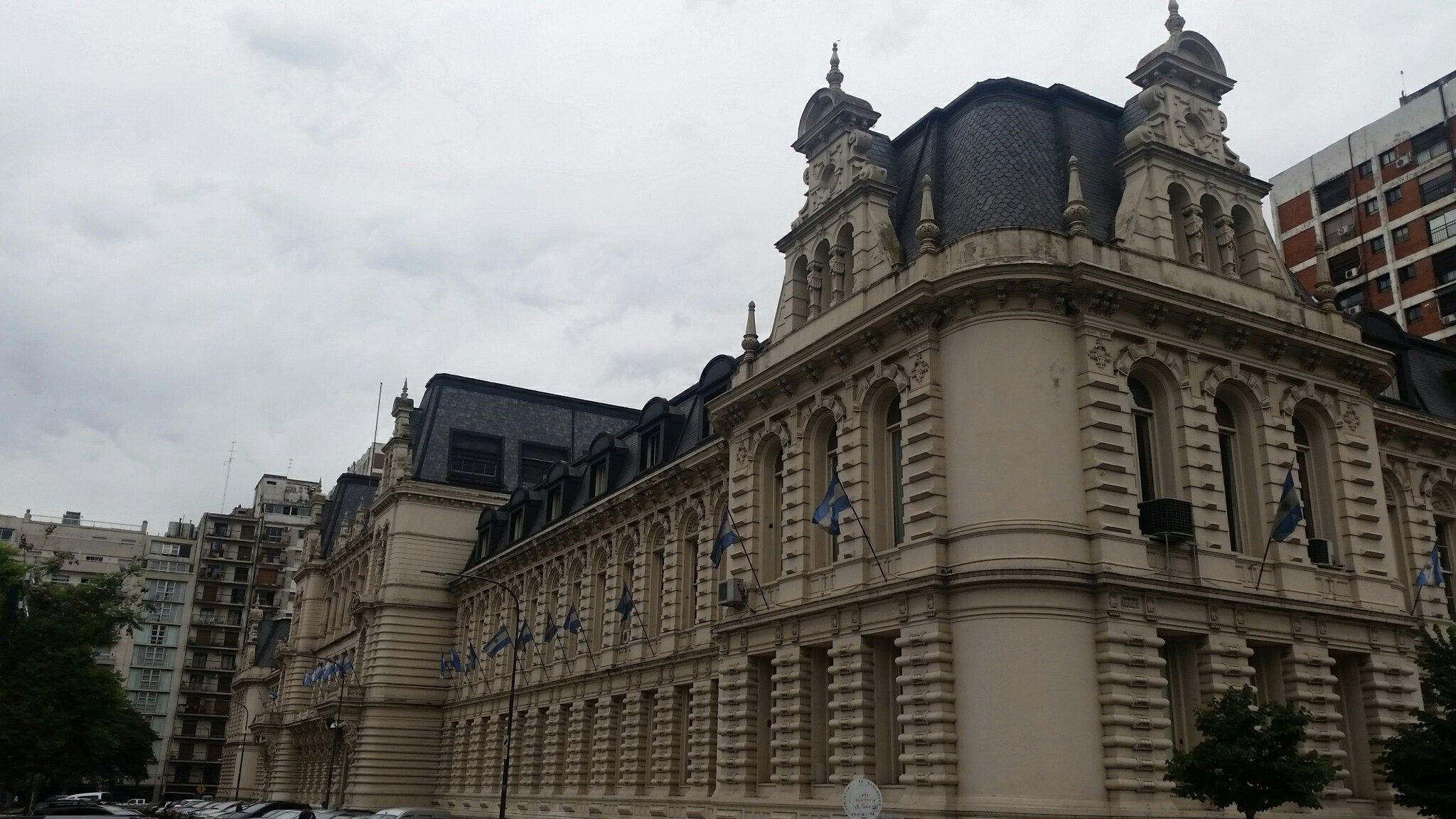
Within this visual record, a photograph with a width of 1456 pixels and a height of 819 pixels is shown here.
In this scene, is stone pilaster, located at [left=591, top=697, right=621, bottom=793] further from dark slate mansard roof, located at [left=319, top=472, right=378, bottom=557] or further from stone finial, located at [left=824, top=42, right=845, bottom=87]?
dark slate mansard roof, located at [left=319, top=472, right=378, bottom=557]

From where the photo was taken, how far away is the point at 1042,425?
27.0 meters

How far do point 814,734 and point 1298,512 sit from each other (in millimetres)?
12361

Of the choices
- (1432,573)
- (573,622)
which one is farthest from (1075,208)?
(573,622)

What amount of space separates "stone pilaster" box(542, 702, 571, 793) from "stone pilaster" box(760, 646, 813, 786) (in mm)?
20580

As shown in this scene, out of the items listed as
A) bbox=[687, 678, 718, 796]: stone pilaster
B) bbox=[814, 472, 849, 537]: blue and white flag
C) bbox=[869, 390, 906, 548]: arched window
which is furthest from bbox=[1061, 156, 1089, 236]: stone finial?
Result: bbox=[687, 678, 718, 796]: stone pilaster

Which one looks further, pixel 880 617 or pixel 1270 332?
pixel 1270 332

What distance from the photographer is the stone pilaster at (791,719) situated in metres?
30.2

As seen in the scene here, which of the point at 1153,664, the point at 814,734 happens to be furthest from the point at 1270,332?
the point at 814,734

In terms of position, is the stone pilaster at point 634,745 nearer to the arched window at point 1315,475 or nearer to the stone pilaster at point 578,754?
the stone pilaster at point 578,754

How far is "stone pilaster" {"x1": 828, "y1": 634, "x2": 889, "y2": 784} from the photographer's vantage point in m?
28.0

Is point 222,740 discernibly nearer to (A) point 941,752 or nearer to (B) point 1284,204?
(B) point 1284,204

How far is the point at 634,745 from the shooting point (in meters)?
43.3

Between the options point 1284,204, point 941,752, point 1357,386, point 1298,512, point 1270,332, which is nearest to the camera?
point 941,752

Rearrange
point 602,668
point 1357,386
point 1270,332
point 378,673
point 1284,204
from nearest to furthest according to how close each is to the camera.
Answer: point 1270,332, point 1357,386, point 602,668, point 378,673, point 1284,204
